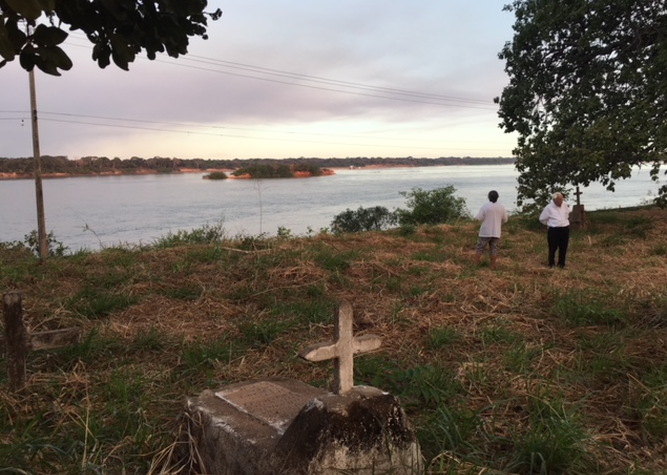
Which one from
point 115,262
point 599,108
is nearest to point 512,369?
point 115,262

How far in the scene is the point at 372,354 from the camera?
4434mm

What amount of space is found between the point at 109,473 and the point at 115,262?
19.4 ft

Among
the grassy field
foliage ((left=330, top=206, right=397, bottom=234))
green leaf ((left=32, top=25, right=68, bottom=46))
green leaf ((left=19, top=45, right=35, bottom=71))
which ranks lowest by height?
foliage ((left=330, top=206, right=397, bottom=234))

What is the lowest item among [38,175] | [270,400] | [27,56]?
[270,400]

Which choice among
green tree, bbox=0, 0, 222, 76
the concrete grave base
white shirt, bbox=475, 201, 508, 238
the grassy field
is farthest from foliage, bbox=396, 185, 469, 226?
the concrete grave base

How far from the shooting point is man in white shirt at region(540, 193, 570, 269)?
9.28 metres

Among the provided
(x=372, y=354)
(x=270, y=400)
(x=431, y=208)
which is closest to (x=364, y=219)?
(x=431, y=208)

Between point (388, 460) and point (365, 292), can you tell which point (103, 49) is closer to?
point (388, 460)

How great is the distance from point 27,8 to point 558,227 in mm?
8937

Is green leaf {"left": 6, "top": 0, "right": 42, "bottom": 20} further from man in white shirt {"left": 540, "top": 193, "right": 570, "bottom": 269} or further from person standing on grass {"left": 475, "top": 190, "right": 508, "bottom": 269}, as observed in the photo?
man in white shirt {"left": 540, "top": 193, "right": 570, "bottom": 269}

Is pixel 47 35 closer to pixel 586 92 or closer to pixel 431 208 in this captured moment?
pixel 586 92

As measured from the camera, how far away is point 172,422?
3176mm

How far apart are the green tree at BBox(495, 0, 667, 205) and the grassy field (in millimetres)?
4641

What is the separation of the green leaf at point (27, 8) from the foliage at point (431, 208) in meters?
22.4
